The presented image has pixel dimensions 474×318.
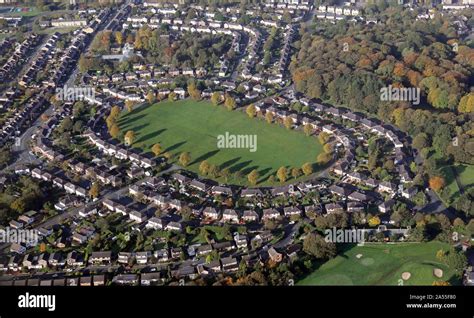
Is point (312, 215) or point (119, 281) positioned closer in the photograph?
point (119, 281)

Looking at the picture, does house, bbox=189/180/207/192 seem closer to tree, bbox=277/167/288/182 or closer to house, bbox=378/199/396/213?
tree, bbox=277/167/288/182

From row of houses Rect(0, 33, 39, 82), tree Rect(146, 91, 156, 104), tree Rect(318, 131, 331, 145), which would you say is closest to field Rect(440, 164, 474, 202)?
tree Rect(318, 131, 331, 145)

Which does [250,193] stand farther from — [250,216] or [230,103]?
[230,103]

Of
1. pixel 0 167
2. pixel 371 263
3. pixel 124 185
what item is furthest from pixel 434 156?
pixel 0 167

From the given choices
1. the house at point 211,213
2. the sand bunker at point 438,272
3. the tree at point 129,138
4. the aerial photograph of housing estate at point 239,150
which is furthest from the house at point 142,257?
the sand bunker at point 438,272

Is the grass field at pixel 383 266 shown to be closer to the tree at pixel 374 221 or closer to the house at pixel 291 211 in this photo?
the tree at pixel 374 221

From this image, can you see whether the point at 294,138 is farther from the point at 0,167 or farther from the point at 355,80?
the point at 0,167
